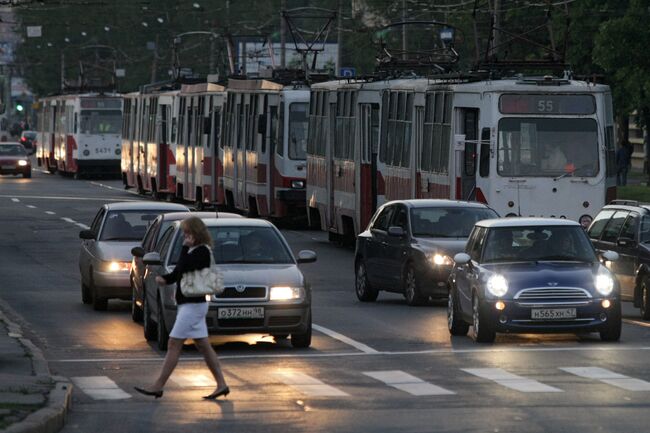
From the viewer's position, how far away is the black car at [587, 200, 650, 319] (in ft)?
80.6

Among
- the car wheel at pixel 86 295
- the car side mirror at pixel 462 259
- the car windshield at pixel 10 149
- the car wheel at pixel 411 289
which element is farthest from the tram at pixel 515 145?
the car windshield at pixel 10 149

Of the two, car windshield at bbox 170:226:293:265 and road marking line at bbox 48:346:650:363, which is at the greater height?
car windshield at bbox 170:226:293:265

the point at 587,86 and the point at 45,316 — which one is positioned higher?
the point at 587,86

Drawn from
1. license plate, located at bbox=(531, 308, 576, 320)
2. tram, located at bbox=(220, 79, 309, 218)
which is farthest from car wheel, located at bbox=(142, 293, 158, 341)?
tram, located at bbox=(220, 79, 309, 218)

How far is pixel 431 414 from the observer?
49.5 ft

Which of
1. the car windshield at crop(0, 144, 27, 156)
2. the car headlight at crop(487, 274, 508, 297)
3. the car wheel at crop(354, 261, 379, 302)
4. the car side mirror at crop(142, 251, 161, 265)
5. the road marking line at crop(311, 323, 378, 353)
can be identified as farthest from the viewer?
the car windshield at crop(0, 144, 27, 156)

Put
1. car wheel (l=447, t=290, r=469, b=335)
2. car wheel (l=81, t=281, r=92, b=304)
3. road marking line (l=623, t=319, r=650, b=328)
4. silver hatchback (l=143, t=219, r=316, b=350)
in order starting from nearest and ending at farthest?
1. silver hatchback (l=143, t=219, r=316, b=350)
2. car wheel (l=447, t=290, r=469, b=335)
3. road marking line (l=623, t=319, r=650, b=328)
4. car wheel (l=81, t=281, r=92, b=304)

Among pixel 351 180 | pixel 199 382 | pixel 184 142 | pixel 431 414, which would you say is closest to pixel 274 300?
pixel 199 382

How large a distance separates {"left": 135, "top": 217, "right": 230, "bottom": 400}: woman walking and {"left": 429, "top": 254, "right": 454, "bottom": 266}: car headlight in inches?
399

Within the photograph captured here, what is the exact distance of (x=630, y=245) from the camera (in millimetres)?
24984

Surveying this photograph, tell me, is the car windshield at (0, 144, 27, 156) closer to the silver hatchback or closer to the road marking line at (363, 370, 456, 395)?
the silver hatchback

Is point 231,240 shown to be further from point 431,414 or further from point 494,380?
point 431,414

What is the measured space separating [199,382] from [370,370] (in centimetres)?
183

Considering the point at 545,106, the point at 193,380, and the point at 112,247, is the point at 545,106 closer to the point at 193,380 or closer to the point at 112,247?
the point at 112,247
